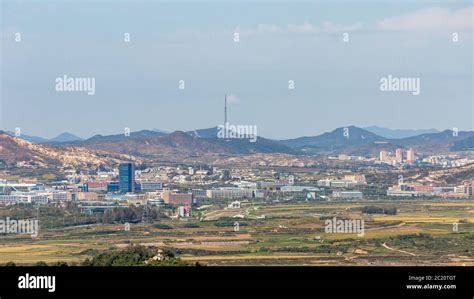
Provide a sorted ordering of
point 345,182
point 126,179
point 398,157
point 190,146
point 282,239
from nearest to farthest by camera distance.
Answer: point 282,239
point 126,179
point 345,182
point 398,157
point 190,146

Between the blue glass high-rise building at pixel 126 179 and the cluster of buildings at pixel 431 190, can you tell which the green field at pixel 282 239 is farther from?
the blue glass high-rise building at pixel 126 179

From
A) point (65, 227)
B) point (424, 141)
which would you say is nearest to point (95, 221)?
point (65, 227)

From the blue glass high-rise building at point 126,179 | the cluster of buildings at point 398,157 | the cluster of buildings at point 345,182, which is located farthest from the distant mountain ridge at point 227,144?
A: the cluster of buildings at point 345,182

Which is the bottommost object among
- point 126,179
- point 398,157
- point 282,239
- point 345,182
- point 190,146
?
point 282,239

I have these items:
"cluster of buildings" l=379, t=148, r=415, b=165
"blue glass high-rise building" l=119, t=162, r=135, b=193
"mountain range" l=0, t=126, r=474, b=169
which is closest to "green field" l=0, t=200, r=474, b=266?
"blue glass high-rise building" l=119, t=162, r=135, b=193

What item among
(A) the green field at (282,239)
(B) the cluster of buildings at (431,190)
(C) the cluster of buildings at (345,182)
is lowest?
(A) the green field at (282,239)

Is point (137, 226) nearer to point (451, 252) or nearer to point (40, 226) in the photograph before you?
point (40, 226)

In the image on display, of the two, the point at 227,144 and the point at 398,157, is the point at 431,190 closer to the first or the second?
the point at 398,157

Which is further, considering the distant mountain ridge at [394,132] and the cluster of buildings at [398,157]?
the distant mountain ridge at [394,132]

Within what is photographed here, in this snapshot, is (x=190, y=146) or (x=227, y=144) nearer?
(x=227, y=144)

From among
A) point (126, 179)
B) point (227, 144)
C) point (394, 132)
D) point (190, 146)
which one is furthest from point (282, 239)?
point (394, 132)

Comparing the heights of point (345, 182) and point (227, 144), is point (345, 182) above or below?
below

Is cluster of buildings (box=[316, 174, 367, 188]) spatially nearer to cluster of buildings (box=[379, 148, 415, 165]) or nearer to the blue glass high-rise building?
the blue glass high-rise building

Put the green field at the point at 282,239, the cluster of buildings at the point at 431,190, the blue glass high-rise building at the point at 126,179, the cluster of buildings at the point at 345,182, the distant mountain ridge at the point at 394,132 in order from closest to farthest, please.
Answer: the green field at the point at 282,239, the cluster of buildings at the point at 431,190, the blue glass high-rise building at the point at 126,179, the cluster of buildings at the point at 345,182, the distant mountain ridge at the point at 394,132
